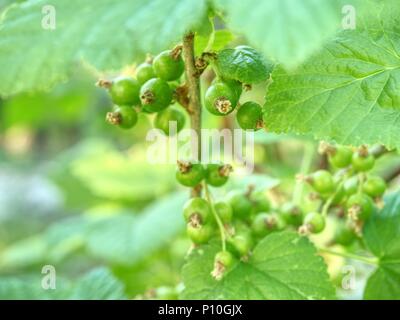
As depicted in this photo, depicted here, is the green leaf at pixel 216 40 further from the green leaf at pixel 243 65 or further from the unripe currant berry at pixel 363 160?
the unripe currant berry at pixel 363 160

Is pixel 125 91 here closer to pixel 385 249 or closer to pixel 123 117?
pixel 123 117

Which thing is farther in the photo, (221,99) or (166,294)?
(166,294)

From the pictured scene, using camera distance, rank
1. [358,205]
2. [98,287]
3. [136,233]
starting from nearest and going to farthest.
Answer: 1. [358,205]
2. [98,287]
3. [136,233]

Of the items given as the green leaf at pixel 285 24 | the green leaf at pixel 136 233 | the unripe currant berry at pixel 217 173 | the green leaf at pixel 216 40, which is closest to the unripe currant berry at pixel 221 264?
the unripe currant berry at pixel 217 173

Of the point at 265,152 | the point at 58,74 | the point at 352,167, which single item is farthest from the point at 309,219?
the point at 265,152

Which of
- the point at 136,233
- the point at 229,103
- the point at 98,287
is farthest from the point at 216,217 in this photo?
the point at 136,233

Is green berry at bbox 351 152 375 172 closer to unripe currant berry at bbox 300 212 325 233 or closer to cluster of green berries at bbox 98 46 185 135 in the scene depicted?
unripe currant berry at bbox 300 212 325 233
